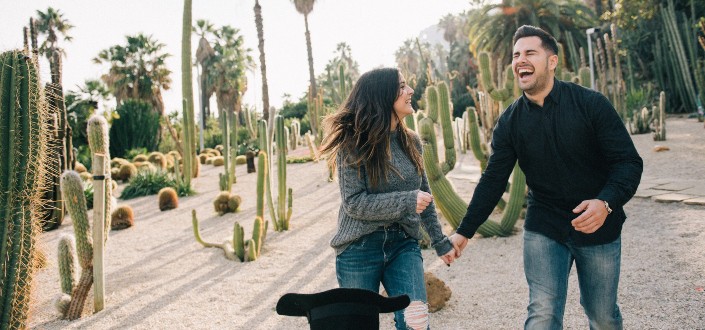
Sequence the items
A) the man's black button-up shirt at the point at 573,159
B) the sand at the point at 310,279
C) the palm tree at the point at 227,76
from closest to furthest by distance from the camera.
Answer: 1. the man's black button-up shirt at the point at 573,159
2. the sand at the point at 310,279
3. the palm tree at the point at 227,76

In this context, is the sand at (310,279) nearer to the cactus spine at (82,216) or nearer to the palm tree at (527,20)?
the cactus spine at (82,216)

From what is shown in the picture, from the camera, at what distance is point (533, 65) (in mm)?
2256

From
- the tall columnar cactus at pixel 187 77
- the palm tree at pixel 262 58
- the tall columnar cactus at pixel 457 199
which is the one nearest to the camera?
the tall columnar cactus at pixel 457 199

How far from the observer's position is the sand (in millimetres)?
3736

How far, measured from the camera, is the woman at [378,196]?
2105mm

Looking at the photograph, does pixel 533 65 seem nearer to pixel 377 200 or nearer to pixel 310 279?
pixel 377 200

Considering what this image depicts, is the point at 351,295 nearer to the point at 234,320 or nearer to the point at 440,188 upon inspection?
the point at 234,320

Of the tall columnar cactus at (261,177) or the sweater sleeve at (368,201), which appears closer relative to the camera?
the sweater sleeve at (368,201)

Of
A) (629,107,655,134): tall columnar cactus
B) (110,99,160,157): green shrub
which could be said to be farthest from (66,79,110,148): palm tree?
(629,107,655,134): tall columnar cactus

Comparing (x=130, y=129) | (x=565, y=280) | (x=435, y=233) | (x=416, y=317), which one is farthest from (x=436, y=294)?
(x=130, y=129)

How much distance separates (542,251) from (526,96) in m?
0.69

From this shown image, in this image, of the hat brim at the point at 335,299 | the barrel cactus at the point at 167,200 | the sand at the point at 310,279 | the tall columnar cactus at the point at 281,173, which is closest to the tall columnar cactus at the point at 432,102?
the sand at the point at 310,279

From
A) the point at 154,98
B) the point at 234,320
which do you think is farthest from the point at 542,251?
the point at 154,98

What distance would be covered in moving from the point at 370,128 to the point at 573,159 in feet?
2.79
